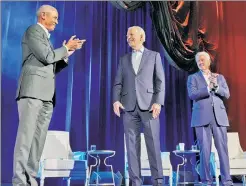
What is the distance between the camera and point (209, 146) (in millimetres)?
3236

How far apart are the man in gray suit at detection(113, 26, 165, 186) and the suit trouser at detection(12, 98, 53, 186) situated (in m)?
0.59

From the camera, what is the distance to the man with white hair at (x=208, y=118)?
3166mm

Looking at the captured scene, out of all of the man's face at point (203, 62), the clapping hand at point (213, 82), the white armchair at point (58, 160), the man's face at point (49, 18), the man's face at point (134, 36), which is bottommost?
the white armchair at point (58, 160)

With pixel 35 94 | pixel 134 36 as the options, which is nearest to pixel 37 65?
pixel 35 94

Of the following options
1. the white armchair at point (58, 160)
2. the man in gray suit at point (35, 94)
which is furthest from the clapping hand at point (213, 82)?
the white armchair at point (58, 160)

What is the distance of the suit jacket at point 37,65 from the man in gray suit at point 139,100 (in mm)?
548

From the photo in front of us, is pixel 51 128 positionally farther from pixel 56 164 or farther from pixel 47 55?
pixel 47 55

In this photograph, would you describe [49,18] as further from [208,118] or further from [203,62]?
[208,118]

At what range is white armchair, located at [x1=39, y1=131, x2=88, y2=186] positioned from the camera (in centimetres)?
384

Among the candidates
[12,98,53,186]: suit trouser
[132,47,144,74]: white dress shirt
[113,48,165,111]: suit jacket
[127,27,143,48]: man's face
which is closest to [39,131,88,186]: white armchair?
[12,98,53,186]: suit trouser

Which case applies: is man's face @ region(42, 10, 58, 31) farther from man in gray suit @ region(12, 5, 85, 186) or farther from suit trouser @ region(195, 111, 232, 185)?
suit trouser @ region(195, 111, 232, 185)

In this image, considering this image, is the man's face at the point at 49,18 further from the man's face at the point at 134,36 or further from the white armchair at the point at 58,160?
the white armchair at the point at 58,160

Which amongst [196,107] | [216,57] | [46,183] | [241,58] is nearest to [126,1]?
[216,57]

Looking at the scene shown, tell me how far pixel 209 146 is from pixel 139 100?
1070mm
